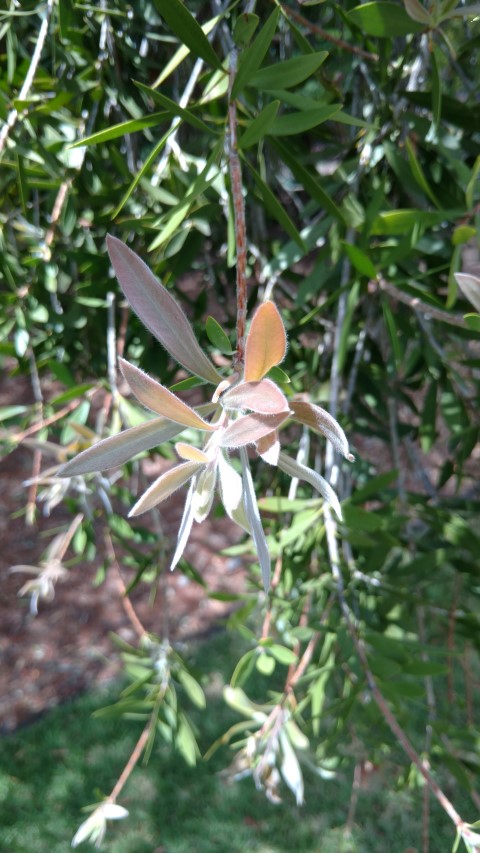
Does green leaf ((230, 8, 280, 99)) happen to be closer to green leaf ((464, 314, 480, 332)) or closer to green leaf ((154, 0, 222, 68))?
green leaf ((154, 0, 222, 68))

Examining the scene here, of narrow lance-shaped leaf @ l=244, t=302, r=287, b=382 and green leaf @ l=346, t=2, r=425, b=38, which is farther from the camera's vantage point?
green leaf @ l=346, t=2, r=425, b=38

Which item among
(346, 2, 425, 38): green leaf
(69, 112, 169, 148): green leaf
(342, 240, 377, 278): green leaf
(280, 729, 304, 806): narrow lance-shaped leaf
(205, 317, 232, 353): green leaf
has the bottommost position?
(280, 729, 304, 806): narrow lance-shaped leaf

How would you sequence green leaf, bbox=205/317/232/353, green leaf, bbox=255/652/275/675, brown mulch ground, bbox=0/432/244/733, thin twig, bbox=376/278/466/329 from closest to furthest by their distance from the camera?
green leaf, bbox=205/317/232/353, thin twig, bbox=376/278/466/329, green leaf, bbox=255/652/275/675, brown mulch ground, bbox=0/432/244/733

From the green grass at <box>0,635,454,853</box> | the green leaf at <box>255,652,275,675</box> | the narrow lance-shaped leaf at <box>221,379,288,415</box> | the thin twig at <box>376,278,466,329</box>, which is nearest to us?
the narrow lance-shaped leaf at <box>221,379,288,415</box>

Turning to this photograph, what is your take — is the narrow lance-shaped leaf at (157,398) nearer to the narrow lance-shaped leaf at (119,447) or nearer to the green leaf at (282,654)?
the narrow lance-shaped leaf at (119,447)

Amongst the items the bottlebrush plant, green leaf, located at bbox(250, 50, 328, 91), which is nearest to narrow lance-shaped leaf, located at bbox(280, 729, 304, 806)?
the bottlebrush plant

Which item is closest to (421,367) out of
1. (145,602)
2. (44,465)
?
(145,602)

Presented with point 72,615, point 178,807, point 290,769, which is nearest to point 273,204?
point 290,769

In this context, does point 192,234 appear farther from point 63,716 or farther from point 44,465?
point 44,465

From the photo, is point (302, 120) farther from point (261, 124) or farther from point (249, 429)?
point (249, 429)
